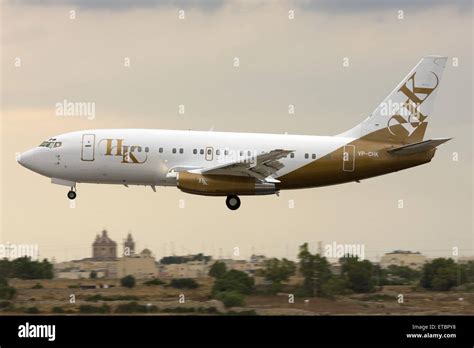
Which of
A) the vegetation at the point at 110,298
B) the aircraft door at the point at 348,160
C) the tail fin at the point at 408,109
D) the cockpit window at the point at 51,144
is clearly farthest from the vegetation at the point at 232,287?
the cockpit window at the point at 51,144

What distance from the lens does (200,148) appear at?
265 feet

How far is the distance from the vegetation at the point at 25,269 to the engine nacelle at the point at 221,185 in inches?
374

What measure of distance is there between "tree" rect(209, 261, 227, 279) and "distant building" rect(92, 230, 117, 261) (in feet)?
19.7

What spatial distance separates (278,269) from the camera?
7612 cm

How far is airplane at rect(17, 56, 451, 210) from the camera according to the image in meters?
80.1

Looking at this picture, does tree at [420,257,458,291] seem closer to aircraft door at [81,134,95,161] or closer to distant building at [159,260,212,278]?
distant building at [159,260,212,278]

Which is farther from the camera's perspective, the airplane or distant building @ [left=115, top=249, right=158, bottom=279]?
the airplane

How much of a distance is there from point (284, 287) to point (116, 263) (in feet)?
34.3

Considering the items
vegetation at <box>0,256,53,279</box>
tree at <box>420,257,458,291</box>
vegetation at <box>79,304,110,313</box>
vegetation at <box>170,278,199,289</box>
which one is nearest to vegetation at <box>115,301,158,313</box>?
vegetation at <box>79,304,110,313</box>

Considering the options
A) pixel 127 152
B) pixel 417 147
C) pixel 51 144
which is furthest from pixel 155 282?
pixel 417 147

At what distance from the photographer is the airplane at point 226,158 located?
80062 mm
